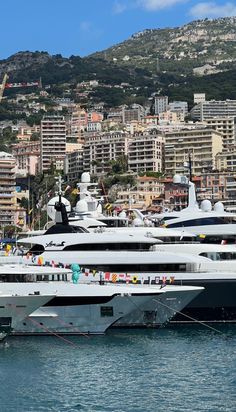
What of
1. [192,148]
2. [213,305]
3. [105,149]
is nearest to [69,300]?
[213,305]

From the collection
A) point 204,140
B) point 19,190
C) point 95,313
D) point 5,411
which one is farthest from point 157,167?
point 5,411

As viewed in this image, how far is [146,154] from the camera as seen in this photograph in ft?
581

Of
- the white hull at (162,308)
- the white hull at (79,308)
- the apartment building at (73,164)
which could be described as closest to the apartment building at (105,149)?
A: the apartment building at (73,164)

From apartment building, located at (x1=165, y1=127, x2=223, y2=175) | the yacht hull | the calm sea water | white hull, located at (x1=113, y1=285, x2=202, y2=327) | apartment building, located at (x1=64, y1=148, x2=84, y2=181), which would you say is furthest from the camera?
apartment building, located at (x1=64, y1=148, x2=84, y2=181)

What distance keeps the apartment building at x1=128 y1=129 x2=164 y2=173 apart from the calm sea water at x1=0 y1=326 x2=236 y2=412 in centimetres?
13376

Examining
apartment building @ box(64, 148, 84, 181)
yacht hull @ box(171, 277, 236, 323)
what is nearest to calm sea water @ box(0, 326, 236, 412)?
yacht hull @ box(171, 277, 236, 323)

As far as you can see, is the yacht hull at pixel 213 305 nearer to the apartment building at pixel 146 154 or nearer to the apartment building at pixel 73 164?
the apartment building at pixel 146 154

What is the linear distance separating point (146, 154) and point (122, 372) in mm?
143941

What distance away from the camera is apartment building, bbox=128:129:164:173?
578 feet

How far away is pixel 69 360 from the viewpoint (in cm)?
3600

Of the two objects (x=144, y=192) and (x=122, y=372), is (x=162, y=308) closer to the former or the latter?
(x=122, y=372)

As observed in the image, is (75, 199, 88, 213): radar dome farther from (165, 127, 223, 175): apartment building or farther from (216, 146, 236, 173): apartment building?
(165, 127, 223, 175): apartment building

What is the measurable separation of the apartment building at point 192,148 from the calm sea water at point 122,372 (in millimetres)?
131761

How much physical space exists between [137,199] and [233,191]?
13.4m
